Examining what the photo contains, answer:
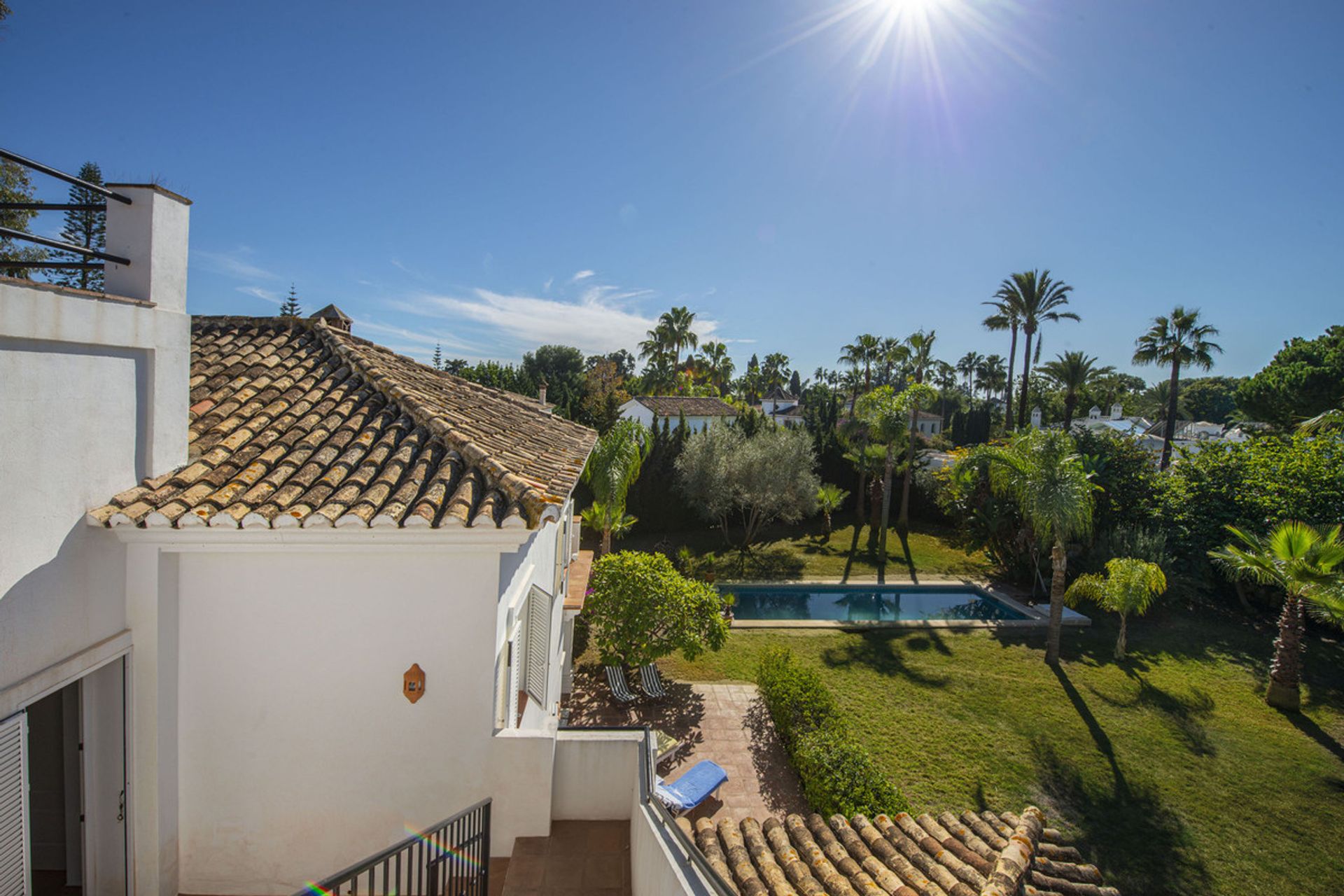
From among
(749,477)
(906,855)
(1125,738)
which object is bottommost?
(1125,738)

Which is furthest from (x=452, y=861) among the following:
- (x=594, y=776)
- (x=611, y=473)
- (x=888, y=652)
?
(x=611, y=473)

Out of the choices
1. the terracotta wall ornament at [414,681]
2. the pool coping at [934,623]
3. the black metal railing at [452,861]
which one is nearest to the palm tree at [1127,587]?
the pool coping at [934,623]

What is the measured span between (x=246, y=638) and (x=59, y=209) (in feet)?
11.3

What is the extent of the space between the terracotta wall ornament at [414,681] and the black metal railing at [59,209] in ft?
12.4

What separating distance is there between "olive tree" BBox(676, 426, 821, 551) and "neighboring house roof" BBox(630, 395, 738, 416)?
16569mm

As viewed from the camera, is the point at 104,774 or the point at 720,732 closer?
the point at 104,774

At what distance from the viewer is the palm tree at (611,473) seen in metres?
19.5

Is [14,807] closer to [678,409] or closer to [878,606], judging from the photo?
[878,606]

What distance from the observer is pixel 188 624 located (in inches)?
198

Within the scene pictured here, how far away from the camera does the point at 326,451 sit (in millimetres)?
5543

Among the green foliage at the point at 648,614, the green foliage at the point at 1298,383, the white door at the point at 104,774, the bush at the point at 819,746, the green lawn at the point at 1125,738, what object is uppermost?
the green foliage at the point at 1298,383

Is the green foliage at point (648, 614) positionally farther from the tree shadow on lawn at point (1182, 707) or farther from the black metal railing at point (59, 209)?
the black metal railing at point (59, 209)

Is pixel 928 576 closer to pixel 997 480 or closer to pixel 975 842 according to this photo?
pixel 997 480

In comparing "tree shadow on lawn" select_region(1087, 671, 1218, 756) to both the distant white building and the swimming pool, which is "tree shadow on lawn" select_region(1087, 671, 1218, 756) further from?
the distant white building
